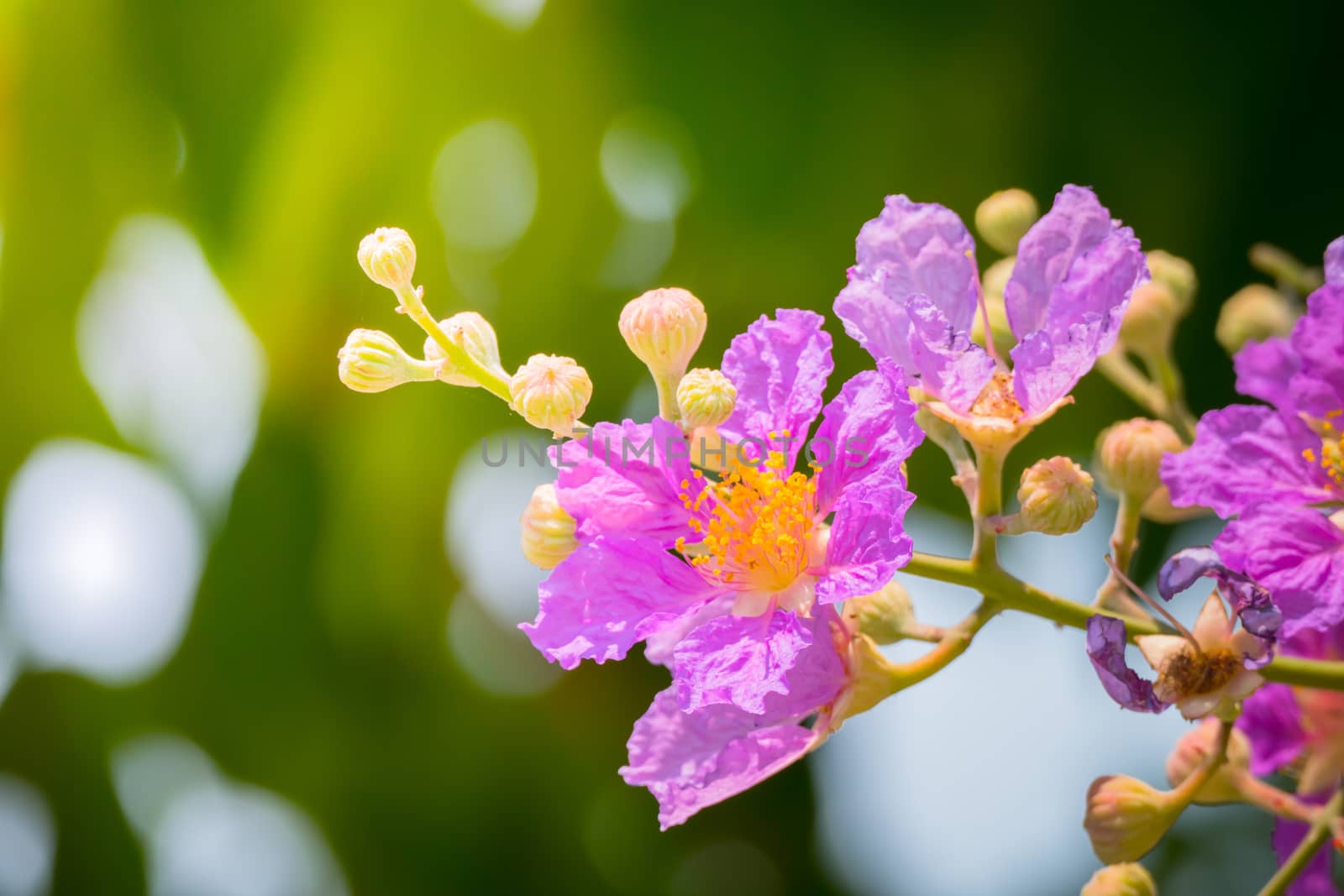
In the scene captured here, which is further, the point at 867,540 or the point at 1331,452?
the point at 1331,452

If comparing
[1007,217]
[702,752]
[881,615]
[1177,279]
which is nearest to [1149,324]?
[1177,279]

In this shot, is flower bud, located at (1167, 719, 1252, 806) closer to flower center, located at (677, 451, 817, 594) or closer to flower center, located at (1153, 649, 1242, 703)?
flower center, located at (1153, 649, 1242, 703)

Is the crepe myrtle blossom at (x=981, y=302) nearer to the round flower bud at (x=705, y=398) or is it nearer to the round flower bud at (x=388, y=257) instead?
the round flower bud at (x=705, y=398)

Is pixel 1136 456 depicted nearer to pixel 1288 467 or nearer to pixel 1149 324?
pixel 1288 467

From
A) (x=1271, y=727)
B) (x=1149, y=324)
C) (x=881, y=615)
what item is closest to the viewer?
(x=881, y=615)

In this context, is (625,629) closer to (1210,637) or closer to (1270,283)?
(1210,637)

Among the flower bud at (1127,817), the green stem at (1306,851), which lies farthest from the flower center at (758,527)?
the green stem at (1306,851)

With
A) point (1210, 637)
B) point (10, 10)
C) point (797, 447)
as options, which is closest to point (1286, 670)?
point (1210, 637)
